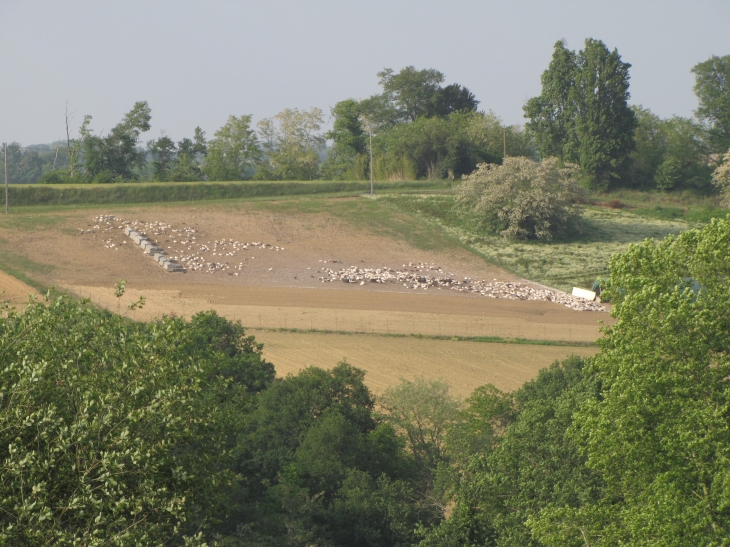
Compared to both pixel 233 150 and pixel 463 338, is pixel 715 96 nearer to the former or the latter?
pixel 233 150

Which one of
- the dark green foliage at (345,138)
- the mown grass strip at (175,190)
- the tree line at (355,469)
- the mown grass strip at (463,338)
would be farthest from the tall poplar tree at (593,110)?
the tree line at (355,469)

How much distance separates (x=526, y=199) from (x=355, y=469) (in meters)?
40.8

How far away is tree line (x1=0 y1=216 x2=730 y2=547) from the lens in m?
7.62

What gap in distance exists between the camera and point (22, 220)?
168 ft

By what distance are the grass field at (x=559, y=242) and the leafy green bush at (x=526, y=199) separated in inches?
42.5

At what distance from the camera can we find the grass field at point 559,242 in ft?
156

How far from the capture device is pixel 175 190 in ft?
206

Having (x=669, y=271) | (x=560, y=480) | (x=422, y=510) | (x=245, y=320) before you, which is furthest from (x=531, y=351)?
(x=669, y=271)

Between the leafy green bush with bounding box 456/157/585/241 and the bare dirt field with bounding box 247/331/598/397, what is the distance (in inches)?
890

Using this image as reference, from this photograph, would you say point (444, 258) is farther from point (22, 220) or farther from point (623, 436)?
point (623, 436)

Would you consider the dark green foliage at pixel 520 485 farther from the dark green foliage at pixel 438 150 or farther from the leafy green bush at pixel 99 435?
the dark green foliage at pixel 438 150

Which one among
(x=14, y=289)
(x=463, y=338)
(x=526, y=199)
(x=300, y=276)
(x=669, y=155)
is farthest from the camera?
(x=669, y=155)

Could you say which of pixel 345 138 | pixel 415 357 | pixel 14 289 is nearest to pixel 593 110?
pixel 345 138

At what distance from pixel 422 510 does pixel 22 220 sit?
141ft
